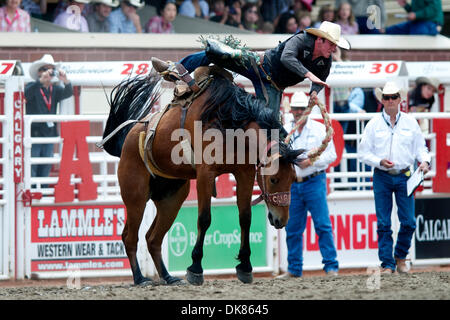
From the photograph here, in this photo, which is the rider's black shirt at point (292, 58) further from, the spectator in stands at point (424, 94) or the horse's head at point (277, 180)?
the spectator in stands at point (424, 94)

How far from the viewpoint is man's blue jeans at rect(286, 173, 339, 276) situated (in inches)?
363

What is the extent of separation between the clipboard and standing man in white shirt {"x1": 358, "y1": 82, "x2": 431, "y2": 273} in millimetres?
134

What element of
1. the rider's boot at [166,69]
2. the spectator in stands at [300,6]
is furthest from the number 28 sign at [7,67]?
the spectator in stands at [300,6]

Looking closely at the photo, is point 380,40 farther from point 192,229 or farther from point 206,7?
point 192,229

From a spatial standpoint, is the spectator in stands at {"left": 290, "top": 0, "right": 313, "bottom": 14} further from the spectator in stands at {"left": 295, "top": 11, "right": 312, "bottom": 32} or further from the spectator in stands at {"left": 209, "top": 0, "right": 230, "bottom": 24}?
the spectator in stands at {"left": 209, "top": 0, "right": 230, "bottom": 24}


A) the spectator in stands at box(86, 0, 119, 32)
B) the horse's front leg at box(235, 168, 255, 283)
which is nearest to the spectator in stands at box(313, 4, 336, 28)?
the spectator in stands at box(86, 0, 119, 32)

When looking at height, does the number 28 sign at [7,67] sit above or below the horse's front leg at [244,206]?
above

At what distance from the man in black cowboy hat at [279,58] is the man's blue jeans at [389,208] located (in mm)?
2126

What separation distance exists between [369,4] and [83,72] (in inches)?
250

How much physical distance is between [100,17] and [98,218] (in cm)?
508

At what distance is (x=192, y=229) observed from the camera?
31.7 feet

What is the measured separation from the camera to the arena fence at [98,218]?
9.25 metres

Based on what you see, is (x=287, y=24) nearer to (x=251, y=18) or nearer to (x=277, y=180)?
(x=251, y=18)
